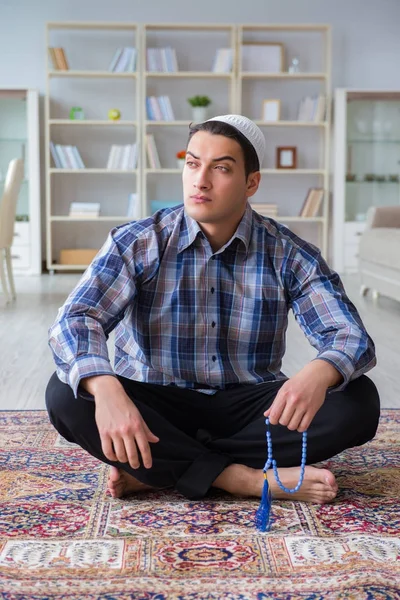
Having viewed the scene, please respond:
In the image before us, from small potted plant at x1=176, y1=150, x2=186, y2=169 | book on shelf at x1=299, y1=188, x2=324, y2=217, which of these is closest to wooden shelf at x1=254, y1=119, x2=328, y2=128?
book on shelf at x1=299, y1=188, x2=324, y2=217

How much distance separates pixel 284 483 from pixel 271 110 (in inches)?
217

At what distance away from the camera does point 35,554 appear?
140cm

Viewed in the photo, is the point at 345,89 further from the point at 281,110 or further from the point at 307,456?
the point at 307,456

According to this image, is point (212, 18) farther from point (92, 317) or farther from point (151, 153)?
point (92, 317)

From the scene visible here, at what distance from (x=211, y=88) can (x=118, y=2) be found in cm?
100

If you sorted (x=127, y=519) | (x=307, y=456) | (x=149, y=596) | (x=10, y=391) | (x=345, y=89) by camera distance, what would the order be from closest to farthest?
(x=149, y=596) → (x=127, y=519) → (x=307, y=456) → (x=10, y=391) → (x=345, y=89)

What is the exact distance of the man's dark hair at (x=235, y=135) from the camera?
1726 millimetres

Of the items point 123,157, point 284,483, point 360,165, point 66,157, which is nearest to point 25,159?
point 66,157

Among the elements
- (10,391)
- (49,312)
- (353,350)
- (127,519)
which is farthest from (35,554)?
(49,312)

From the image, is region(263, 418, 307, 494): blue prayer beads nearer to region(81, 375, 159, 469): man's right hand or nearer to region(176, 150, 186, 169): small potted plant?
region(81, 375, 159, 469): man's right hand

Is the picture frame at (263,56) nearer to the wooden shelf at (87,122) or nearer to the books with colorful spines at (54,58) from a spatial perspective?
the wooden shelf at (87,122)

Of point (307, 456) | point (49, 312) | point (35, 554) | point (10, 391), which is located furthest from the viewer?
point (49, 312)

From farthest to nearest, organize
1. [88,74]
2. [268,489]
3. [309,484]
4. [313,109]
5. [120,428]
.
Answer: [313,109] < [88,74] < [309,484] < [268,489] < [120,428]

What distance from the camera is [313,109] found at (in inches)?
268
